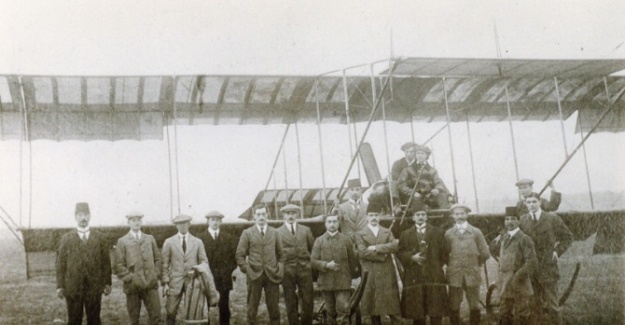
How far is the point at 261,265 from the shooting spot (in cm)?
655

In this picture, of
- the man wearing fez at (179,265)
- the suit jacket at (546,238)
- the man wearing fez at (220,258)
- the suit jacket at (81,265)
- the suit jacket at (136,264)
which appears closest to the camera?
the suit jacket at (81,265)

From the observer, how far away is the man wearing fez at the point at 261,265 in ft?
21.3

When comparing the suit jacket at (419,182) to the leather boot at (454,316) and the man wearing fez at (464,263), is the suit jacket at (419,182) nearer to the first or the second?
the man wearing fez at (464,263)

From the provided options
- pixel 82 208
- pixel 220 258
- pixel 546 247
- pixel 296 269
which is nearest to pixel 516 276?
pixel 546 247

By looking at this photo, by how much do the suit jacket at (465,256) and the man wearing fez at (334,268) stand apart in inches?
45.7

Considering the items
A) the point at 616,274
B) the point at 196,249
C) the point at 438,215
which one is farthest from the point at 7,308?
the point at 616,274

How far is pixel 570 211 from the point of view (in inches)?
347

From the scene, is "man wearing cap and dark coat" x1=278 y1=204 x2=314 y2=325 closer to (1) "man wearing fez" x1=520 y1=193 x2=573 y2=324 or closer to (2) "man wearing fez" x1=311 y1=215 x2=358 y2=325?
(2) "man wearing fez" x1=311 y1=215 x2=358 y2=325

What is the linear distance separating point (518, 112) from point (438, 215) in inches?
187

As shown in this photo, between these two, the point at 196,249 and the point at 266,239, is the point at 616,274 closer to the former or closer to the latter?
the point at 266,239

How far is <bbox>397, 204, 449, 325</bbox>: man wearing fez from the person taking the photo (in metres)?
6.42

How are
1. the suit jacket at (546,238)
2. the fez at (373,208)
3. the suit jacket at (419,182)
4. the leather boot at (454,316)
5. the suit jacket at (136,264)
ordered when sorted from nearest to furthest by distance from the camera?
the suit jacket at (136,264) < the suit jacket at (546,238) < the leather boot at (454,316) < the fez at (373,208) < the suit jacket at (419,182)

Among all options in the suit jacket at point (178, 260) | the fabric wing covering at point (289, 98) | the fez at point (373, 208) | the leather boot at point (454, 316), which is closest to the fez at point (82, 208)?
the suit jacket at point (178, 260)

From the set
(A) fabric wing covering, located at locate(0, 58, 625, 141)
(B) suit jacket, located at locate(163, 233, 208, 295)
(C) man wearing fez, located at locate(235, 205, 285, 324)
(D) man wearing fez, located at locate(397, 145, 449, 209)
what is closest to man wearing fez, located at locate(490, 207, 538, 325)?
(D) man wearing fez, located at locate(397, 145, 449, 209)
